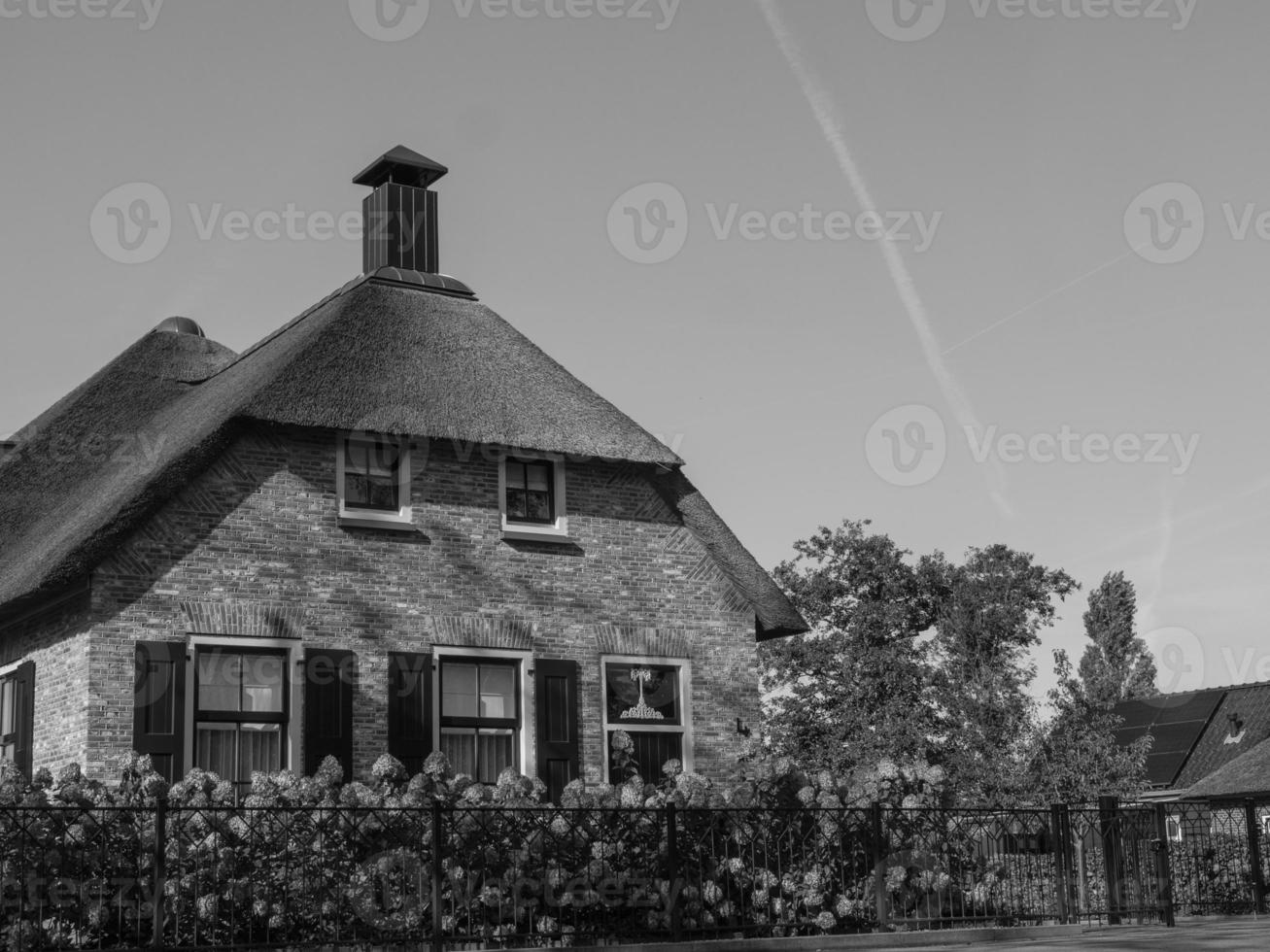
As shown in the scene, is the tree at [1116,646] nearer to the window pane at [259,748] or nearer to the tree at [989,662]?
the tree at [989,662]

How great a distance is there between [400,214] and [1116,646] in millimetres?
55621

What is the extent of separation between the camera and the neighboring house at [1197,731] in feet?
167

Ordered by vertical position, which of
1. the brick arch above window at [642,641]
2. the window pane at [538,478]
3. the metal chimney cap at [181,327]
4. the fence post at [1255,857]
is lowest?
the fence post at [1255,857]

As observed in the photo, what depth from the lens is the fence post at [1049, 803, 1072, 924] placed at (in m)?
16.8

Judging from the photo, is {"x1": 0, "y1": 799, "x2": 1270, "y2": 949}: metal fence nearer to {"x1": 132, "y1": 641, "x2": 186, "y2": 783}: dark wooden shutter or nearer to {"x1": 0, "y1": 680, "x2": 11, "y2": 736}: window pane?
{"x1": 132, "y1": 641, "x2": 186, "y2": 783}: dark wooden shutter

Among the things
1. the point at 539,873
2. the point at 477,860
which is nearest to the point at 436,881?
the point at 477,860

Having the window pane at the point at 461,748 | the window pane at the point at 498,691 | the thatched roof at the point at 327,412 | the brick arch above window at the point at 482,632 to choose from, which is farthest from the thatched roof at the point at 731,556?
the window pane at the point at 461,748

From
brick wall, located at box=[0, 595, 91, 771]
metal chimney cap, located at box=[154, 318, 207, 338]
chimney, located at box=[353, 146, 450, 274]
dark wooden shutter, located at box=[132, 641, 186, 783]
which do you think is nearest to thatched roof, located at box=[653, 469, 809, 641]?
chimney, located at box=[353, 146, 450, 274]

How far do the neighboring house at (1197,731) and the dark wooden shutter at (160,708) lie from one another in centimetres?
3834

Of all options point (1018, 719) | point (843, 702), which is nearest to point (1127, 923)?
point (1018, 719)

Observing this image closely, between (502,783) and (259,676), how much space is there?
293 cm

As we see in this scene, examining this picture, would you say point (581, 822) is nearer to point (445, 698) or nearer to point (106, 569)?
point (445, 698)

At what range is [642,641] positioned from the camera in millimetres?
19375

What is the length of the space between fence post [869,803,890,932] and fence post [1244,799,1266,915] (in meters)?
6.61
